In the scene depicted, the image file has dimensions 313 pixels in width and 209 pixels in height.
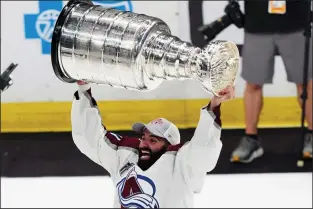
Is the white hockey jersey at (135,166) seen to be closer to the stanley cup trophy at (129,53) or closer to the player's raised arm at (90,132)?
the player's raised arm at (90,132)

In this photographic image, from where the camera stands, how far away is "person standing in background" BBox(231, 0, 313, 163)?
4.39 m

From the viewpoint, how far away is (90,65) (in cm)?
192

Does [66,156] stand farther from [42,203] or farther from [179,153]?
[179,153]

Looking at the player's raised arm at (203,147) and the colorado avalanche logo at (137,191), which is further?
the colorado avalanche logo at (137,191)

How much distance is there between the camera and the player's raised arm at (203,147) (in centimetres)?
209

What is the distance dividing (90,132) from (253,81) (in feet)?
7.61

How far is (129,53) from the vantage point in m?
1.85

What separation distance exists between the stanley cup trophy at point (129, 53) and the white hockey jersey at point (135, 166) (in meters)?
0.35

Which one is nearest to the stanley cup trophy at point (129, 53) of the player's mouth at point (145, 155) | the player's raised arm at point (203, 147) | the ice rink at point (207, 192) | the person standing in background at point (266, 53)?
the player's raised arm at point (203, 147)

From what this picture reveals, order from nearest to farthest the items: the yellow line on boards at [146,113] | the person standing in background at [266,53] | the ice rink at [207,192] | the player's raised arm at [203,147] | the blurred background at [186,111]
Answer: the player's raised arm at [203,147]
the ice rink at [207,192]
the blurred background at [186,111]
the person standing in background at [266,53]
the yellow line on boards at [146,113]

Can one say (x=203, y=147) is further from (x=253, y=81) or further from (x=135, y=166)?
(x=253, y=81)

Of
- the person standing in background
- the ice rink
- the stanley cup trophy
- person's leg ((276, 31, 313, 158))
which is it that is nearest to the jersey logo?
the stanley cup trophy

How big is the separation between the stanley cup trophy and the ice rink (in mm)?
2055

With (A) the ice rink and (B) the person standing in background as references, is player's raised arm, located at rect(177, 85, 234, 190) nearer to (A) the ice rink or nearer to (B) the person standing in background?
(A) the ice rink
